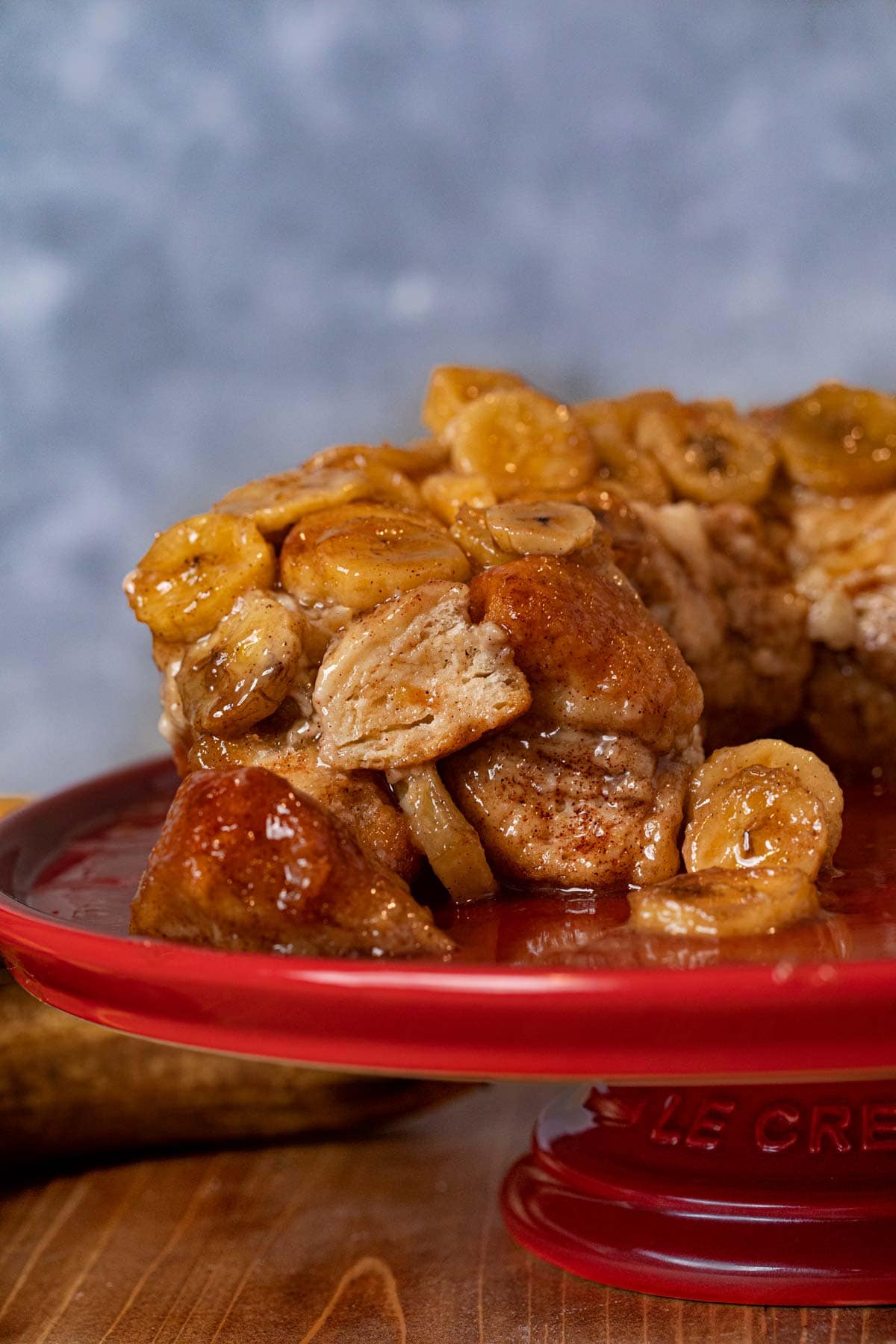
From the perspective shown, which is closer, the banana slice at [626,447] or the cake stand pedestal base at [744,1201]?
the cake stand pedestal base at [744,1201]

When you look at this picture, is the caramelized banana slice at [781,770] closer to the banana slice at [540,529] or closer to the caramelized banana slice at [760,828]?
Answer: the caramelized banana slice at [760,828]

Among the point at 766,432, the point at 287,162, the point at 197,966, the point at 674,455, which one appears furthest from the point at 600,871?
the point at 287,162

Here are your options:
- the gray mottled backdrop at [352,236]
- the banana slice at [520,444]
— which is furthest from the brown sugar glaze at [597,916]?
the gray mottled backdrop at [352,236]

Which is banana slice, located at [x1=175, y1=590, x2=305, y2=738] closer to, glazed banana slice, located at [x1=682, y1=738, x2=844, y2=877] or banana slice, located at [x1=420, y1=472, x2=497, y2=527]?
banana slice, located at [x1=420, y1=472, x2=497, y2=527]

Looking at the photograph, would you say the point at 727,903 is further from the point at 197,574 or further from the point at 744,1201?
the point at 197,574

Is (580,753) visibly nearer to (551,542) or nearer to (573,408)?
(551,542)

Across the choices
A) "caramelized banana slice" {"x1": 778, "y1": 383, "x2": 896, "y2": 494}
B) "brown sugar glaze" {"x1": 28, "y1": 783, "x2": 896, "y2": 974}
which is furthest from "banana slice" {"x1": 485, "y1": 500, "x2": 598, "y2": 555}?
"caramelized banana slice" {"x1": 778, "y1": 383, "x2": 896, "y2": 494}
